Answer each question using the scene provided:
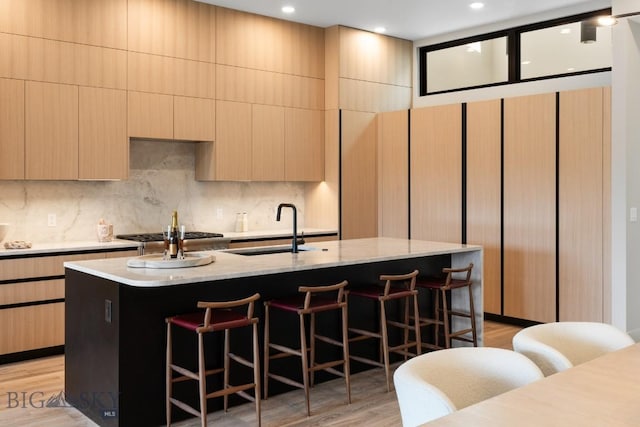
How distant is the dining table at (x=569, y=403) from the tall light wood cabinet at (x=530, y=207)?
13.7 ft

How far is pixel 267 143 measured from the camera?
277 inches

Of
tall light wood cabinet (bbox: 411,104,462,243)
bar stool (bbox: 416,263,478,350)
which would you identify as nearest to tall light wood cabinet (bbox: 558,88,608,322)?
tall light wood cabinet (bbox: 411,104,462,243)

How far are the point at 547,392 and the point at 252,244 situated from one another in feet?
16.0

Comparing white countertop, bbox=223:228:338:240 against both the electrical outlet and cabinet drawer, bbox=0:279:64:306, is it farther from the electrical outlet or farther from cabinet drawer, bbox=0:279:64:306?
the electrical outlet

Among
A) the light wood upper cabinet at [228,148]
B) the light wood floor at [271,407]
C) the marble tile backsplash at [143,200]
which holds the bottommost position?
the light wood floor at [271,407]

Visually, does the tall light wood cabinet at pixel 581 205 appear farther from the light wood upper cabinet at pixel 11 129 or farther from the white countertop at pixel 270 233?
the light wood upper cabinet at pixel 11 129

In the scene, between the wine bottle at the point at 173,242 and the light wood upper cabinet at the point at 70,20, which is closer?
the wine bottle at the point at 173,242

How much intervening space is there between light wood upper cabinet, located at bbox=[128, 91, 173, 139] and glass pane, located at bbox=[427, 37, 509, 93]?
3.49 m

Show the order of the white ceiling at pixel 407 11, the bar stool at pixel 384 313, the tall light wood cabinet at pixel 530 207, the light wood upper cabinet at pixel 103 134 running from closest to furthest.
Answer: the bar stool at pixel 384 313, the light wood upper cabinet at pixel 103 134, the tall light wood cabinet at pixel 530 207, the white ceiling at pixel 407 11

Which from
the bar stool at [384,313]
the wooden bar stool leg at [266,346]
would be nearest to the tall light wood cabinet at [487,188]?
the bar stool at [384,313]

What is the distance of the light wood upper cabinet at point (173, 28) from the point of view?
601cm

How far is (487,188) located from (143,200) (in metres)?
3.54

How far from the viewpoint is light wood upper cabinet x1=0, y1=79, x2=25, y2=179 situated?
5230 millimetres

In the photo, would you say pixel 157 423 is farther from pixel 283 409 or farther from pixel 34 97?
pixel 34 97
